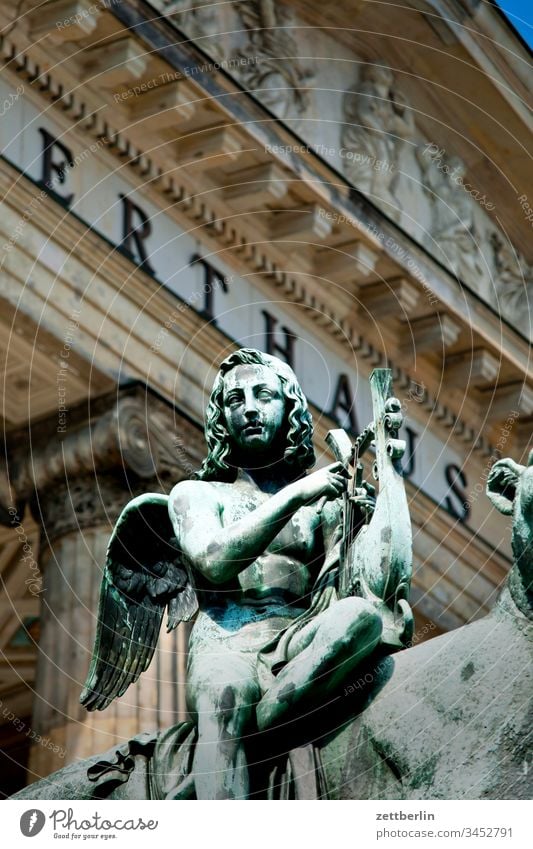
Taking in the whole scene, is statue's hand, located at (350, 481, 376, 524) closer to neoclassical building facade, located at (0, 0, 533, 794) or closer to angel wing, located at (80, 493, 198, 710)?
angel wing, located at (80, 493, 198, 710)

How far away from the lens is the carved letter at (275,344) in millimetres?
25781

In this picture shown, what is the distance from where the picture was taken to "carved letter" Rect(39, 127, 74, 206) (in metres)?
22.7

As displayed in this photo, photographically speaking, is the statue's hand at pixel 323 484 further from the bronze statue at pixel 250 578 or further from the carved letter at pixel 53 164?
the carved letter at pixel 53 164

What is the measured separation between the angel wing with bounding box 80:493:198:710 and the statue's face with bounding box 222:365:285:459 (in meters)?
0.35

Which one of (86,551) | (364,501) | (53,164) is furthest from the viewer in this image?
(53,164)

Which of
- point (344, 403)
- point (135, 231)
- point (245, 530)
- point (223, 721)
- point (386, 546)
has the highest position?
point (135, 231)

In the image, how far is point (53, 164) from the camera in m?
22.8

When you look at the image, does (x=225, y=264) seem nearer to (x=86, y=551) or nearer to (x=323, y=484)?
(x=86, y=551)

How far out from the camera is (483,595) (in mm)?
30734

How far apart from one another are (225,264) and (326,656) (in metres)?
17.9

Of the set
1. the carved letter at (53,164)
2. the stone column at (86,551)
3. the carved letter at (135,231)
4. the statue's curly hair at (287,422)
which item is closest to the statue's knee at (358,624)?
the statue's curly hair at (287,422)

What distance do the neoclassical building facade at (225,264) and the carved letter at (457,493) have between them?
0.13 feet

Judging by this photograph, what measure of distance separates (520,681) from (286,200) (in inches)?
720

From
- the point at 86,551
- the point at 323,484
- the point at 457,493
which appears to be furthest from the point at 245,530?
the point at 457,493
